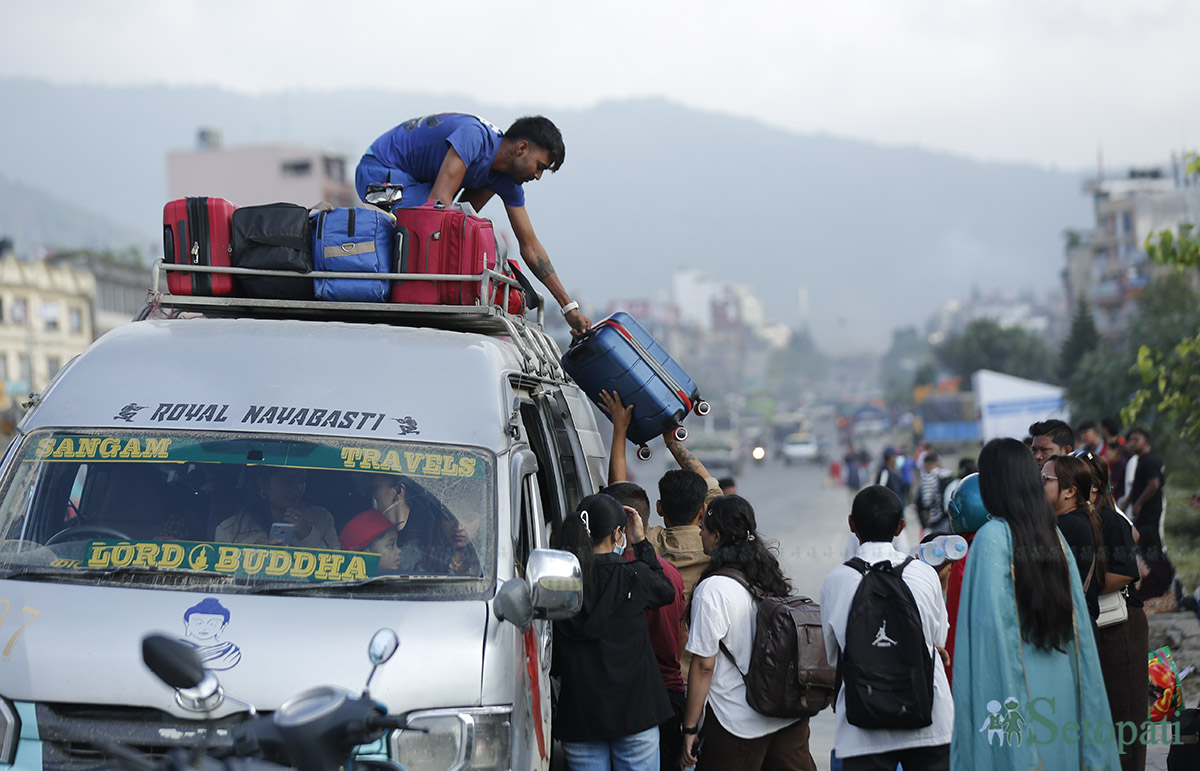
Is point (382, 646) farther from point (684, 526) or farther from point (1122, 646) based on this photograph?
point (1122, 646)

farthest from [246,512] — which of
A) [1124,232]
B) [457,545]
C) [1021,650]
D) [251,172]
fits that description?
[1124,232]

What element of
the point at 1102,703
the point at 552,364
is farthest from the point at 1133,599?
the point at 552,364

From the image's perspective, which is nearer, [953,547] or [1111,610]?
[953,547]

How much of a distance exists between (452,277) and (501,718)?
2.01 meters

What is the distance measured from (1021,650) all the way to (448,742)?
1.92 m

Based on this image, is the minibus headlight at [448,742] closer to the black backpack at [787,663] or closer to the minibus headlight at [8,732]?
the minibus headlight at [8,732]

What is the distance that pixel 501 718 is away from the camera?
13.2ft

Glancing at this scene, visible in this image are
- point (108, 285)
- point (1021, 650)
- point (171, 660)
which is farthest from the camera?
point (108, 285)

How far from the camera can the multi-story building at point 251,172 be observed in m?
94.5

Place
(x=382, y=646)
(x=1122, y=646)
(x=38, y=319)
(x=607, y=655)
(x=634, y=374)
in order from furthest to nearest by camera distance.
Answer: (x=38, y=319) → (x=634, y=374) → (x=1122, y=646) → (x=607, y=655) → (x=382, y=646)

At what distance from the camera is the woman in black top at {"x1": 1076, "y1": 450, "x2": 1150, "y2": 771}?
568 cm

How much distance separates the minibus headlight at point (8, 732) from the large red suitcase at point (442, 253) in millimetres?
2386

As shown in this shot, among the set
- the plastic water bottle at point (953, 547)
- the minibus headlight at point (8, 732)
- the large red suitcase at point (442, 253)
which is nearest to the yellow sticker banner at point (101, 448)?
the minibus headlight at point (8, 732)

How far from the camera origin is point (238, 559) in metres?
4.28
